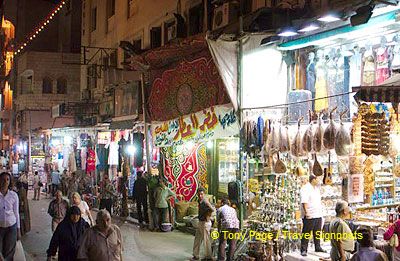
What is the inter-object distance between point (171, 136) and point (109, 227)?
7.81m

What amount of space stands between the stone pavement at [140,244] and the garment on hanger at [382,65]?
663 cm

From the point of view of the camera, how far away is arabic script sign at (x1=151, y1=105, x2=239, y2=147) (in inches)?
483

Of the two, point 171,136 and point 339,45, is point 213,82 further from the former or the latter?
point 339,45

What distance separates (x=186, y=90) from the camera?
14688 mm

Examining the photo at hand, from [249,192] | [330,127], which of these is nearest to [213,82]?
[249,192]

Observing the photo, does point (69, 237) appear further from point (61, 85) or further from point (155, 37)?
point (61, 85)

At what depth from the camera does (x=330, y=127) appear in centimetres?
921

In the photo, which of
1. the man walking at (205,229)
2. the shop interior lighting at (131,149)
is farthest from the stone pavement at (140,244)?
the shop interior lighting at (131,149)

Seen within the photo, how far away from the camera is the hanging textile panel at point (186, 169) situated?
18.1m

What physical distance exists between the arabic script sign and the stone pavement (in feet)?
9.71

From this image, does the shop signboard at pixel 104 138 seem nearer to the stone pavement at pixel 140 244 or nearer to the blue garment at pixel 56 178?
the blue garment at pixel 56 178

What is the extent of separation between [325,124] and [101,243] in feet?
15.2

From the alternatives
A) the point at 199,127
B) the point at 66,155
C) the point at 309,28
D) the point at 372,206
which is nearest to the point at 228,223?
the point at 199,127

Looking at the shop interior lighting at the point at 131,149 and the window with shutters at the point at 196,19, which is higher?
the window with shutters at the point at 196,19
